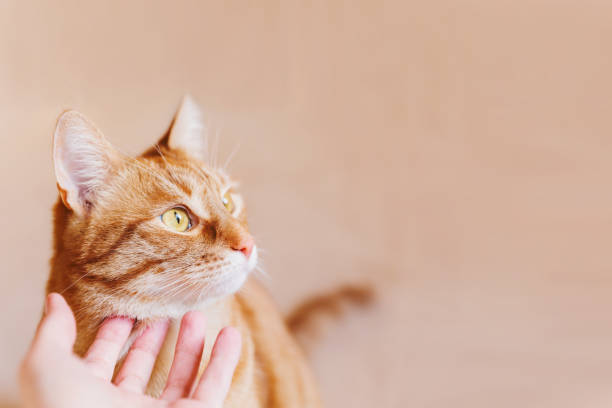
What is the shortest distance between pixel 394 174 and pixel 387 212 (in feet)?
0.46

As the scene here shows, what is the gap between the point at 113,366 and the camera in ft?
2.86

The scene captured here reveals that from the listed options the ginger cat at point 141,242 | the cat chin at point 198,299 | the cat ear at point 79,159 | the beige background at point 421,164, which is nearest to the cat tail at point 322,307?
the beige background at point 421,164

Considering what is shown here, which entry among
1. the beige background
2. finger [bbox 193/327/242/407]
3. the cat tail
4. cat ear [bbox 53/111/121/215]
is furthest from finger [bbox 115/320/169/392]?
the cat tail

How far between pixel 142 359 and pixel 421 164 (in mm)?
1269

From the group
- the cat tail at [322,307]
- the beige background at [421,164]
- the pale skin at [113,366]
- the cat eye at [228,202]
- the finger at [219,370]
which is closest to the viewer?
the pale skin at [113,366]

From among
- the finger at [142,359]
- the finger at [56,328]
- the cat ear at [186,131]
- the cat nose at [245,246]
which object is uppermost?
the cat ear at [186,131]

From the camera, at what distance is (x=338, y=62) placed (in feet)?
5.65

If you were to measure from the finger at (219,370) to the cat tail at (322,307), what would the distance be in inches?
31.6

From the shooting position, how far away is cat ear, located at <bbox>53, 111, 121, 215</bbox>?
856mm

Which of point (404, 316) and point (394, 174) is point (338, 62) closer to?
point (394, 174)

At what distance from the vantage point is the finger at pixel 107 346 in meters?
0.85

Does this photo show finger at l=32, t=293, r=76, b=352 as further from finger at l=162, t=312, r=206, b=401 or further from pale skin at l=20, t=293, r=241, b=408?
finger at l=162, t=312, r=206, b=401

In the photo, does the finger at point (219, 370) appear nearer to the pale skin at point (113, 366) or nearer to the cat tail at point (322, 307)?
the pale skin at point (113, 366)

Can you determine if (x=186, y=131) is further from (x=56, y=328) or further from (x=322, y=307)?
(x=322, y=307)
